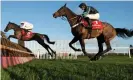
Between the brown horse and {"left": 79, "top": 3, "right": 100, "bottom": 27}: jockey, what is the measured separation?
489mm

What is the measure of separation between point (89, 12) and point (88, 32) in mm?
928

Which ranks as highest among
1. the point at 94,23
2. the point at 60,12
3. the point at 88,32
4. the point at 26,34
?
the point at 60,12

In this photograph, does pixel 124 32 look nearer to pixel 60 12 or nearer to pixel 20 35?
pixel 60 12

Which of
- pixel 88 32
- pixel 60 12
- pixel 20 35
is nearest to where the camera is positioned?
pixel 88 32

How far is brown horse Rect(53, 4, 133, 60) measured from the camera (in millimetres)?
17634

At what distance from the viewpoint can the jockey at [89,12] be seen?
17.5 m

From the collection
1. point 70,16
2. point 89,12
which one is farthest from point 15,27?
point 89,12

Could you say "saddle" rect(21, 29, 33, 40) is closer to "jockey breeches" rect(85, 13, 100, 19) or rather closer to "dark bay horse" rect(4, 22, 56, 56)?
"dark bay horse" rect(4, 22, 56, 56)

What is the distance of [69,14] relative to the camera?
62.5 ft

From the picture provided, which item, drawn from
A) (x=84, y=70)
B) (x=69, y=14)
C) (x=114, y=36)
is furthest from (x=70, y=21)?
(x=84, y=70)

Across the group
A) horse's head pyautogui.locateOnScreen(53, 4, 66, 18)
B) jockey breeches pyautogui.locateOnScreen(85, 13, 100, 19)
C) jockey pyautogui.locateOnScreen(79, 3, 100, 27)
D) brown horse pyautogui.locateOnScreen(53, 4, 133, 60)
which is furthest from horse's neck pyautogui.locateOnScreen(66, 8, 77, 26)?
jockey breeches pyautogui.locateOnScreen(85, 13, 100, 19)

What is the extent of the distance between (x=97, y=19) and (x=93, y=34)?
0.74m

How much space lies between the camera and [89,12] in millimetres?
17875

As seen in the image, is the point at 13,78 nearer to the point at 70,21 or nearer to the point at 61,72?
the point at 61,72
